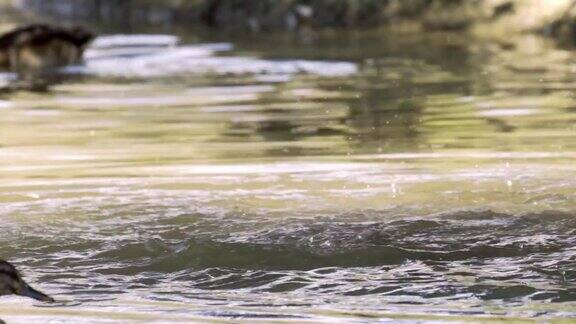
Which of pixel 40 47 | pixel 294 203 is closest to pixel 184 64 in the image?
pixel 40 47

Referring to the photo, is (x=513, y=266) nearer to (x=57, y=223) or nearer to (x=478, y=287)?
(x=478, y=287)

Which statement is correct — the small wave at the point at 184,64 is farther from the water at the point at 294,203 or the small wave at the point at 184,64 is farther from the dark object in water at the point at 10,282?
the dark object in water at the point at 10,282

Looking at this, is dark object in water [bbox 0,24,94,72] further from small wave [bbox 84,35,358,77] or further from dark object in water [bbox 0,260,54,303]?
dark object in water [bbox 0,260,54,303]

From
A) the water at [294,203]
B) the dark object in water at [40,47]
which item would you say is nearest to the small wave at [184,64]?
the dark object in water at [40,47]

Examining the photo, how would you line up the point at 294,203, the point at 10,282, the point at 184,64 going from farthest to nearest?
the point at 184,64 < the point at 294,203 < the point at 10,282

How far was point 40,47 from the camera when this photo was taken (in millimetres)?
19109

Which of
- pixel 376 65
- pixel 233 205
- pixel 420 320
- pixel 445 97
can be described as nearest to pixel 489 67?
pixel 376 65

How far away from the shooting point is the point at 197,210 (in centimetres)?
852

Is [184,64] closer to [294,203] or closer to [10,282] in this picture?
[294,203]

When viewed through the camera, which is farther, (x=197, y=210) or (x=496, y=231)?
(x=197, y=210)

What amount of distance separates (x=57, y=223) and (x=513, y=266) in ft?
8.53

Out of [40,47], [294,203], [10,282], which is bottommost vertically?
[294,203]

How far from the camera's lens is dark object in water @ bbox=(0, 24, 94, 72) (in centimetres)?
1866

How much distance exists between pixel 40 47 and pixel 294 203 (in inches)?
434
